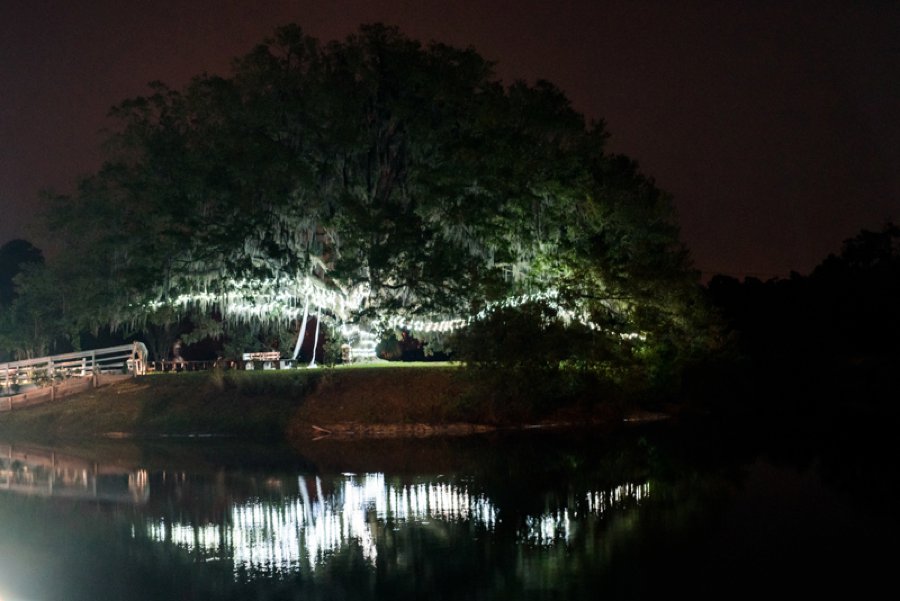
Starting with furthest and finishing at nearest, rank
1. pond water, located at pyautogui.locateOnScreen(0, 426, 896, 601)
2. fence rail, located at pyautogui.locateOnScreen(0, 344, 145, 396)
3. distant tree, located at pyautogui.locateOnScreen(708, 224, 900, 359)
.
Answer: distant tree, located at pyautogui.locateOnScreen(708, 224, 900, 359), fence rail, located at pyautogui.locateOnScreen(0, 344, 145, 396), pond water, located at pyautogui.locateOnScreen(0, 426, 896, 601)

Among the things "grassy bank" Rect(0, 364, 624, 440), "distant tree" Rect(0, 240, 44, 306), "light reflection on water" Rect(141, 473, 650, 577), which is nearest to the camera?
"light reflection on water" Rect(141, 473, 650, 577)

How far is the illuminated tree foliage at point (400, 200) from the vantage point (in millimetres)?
37469

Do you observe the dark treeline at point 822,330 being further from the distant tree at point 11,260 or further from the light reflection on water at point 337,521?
the distant tree at point 11,260

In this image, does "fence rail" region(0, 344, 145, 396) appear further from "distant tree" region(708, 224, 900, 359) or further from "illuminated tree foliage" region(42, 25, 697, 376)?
"distant tree" region(708, 224, 900, 359)

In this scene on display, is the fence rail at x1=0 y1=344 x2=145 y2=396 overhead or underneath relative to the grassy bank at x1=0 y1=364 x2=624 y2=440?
overhead

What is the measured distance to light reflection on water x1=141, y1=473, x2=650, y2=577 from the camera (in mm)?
13797

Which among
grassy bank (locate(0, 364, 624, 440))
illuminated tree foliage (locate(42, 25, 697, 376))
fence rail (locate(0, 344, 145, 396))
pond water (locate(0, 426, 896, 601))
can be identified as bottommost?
pond water (locate(0, 426, 896, 601))

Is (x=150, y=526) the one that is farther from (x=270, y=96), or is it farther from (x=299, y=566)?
(x=270, y=96)

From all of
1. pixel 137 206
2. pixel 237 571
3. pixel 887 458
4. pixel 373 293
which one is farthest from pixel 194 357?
pixel 237 571

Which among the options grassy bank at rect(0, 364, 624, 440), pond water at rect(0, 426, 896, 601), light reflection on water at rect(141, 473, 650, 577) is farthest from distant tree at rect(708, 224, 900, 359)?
light reflection on water at rect(141, 473, 650, 577)

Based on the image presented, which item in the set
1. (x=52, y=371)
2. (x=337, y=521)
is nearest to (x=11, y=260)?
(x=52, y=371)

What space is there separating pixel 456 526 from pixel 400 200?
25.8 m

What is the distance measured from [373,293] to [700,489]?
22144mm

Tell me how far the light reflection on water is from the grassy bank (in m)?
12.8
